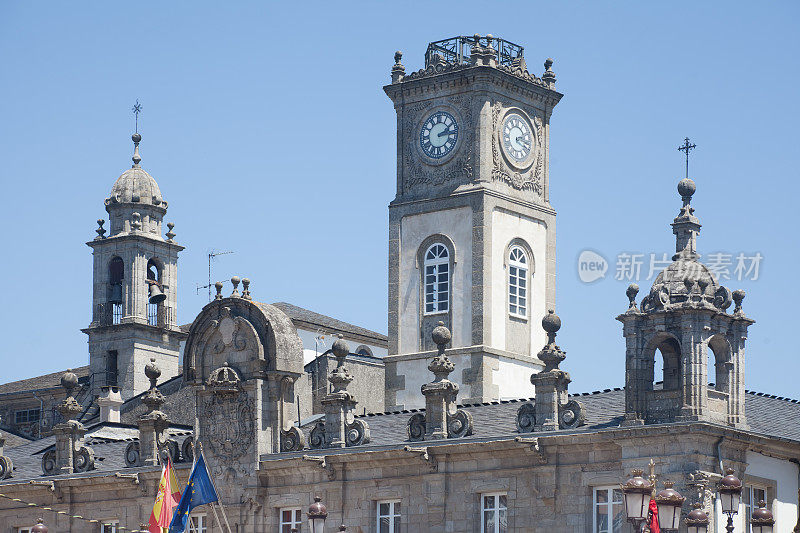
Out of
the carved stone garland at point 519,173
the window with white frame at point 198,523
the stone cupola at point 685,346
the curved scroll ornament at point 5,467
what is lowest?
the window with white frame at point 198,523

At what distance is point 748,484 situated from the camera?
143 ft

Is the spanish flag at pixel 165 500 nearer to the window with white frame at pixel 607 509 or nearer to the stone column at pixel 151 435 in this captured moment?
the stone column at pixel 151 435

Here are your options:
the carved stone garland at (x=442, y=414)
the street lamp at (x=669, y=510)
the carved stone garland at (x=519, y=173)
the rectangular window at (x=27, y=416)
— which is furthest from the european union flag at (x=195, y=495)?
the rectangular window at (x=27, y=416)

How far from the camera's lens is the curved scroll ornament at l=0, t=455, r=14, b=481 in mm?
57344

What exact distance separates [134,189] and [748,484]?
159 feet

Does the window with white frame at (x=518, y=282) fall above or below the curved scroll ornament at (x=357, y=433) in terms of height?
above

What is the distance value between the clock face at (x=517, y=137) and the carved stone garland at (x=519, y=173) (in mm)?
397

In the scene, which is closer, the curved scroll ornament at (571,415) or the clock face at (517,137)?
the curved scroll ornament at (571,415)

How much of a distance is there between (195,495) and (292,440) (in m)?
3.13

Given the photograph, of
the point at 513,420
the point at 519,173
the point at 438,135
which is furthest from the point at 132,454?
the point at 519,173

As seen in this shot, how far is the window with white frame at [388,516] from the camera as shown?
47.6 metres

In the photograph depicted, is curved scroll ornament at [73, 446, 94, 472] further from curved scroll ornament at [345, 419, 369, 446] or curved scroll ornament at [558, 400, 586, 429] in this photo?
curved scroll ornament at [558, 400, 586, 429]

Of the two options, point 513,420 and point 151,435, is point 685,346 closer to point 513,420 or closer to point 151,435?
point 513,420

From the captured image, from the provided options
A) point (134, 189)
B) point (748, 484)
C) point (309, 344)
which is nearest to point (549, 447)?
point (748, 484)
